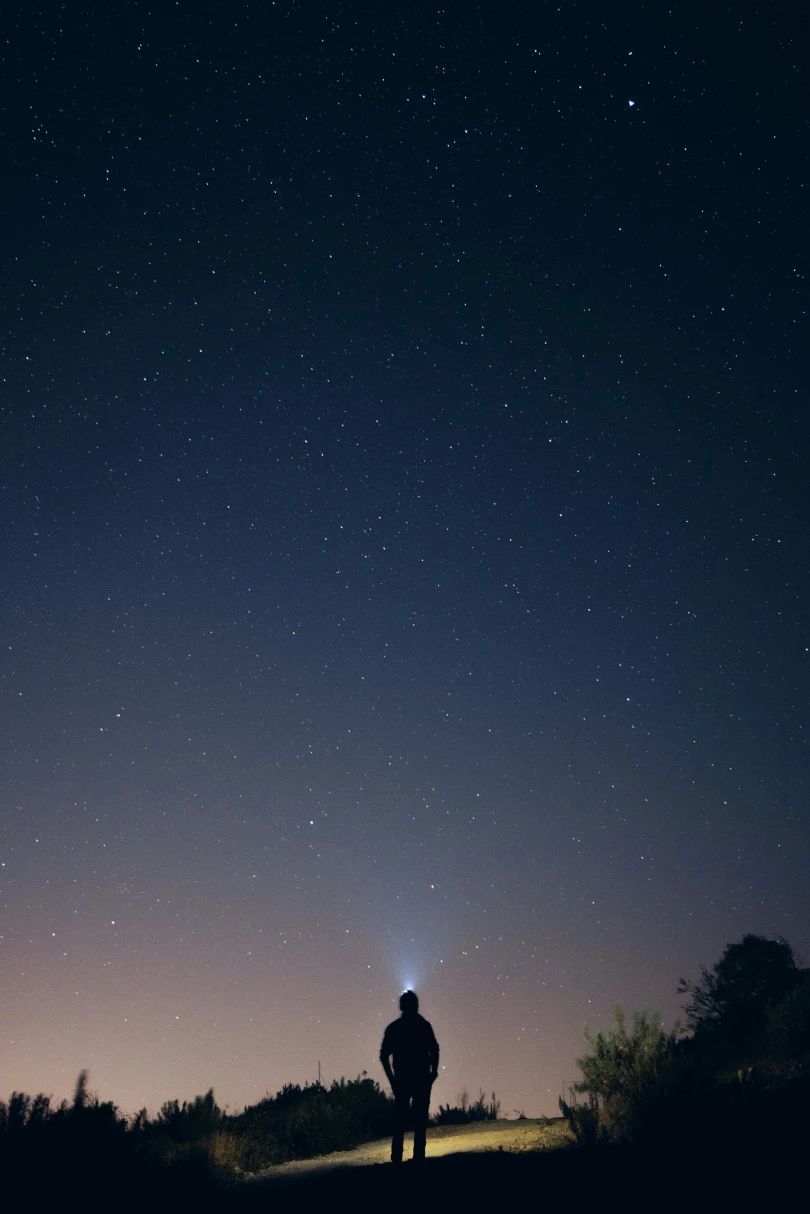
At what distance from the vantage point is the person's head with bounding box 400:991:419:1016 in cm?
727

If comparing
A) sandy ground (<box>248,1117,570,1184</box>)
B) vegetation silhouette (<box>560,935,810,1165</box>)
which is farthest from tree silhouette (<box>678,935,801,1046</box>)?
sandy ground (<box>248,1117,570,1184</box>)

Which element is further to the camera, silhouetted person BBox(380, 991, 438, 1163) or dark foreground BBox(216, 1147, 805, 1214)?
silhouetted person BBox(380, 991, 438, 1163)

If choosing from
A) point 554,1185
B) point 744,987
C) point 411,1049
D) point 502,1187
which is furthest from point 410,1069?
point 744,987

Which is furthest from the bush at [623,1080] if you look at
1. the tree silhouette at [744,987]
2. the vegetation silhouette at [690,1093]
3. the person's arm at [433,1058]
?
the tree silhouette at [744,987]

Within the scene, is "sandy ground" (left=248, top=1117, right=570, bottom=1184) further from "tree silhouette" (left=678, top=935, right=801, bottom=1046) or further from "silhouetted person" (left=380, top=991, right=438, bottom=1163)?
"tree silhouette" (left=678, top=935, right=801, bottom=1046)

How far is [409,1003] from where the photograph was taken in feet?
24.0

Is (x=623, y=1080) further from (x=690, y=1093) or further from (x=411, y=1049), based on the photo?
(x=411, y=1049)

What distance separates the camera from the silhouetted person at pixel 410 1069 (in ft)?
23.0

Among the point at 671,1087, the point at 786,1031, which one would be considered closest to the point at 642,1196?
the point at 671,1087

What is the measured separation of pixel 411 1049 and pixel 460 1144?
3.65 meters

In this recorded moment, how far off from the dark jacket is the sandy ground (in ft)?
5.83

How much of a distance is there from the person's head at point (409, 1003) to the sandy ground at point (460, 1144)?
6.87 ft

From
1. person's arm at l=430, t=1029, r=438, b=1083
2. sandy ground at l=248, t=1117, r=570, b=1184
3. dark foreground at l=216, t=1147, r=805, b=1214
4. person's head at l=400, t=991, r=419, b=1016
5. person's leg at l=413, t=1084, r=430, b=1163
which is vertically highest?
person's head at l=400, t=991, r=419, b=1016

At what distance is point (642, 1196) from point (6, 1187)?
5345mm
